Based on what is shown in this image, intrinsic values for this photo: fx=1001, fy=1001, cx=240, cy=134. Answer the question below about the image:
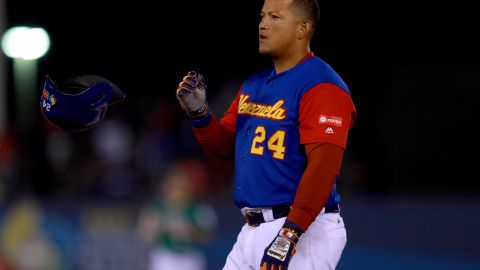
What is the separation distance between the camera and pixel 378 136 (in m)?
15.0

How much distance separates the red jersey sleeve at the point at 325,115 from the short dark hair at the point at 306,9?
0.38 meters

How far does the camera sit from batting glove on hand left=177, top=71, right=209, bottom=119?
482cm

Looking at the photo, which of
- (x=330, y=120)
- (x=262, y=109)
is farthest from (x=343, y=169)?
(x=330, y=120)

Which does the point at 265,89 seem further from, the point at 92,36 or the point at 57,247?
the point at 92,36

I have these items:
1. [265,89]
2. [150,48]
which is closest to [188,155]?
[265,89]

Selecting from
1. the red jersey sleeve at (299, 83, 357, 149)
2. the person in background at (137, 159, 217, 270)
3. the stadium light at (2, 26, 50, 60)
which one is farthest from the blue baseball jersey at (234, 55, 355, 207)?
the stadium light at (2, 26, 50, 60)

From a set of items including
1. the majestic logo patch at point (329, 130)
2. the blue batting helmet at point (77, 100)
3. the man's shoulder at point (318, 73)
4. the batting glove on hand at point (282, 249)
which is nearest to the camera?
the batting glove on hand at point (282, 249)

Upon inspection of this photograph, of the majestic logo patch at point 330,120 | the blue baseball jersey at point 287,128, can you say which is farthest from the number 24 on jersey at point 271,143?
the majestic logo patch at point 330,120

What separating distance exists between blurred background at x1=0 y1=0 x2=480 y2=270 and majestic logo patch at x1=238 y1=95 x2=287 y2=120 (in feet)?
14.2

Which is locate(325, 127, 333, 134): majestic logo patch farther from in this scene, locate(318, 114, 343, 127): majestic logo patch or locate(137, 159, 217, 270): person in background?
locate(137, 159, 217, 270): person in background

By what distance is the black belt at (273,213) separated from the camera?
4.59 m

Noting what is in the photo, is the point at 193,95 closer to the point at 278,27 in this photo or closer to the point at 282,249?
the point at 278,27

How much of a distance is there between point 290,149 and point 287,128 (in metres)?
0.10

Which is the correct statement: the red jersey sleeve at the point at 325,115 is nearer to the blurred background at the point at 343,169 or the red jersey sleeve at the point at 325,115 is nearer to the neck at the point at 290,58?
the neck at the point at 290,58
